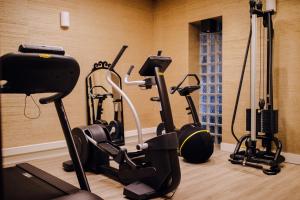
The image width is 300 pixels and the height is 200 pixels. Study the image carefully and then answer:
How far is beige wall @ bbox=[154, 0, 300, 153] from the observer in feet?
12.8

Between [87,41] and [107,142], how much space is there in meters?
2.18

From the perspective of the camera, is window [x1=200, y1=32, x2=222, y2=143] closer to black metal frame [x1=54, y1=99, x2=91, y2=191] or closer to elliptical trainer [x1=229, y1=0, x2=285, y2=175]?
elliptical trainer [x1=229, y1=0, x2=285, y2=175]

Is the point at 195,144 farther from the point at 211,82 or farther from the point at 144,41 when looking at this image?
the point at 144,41

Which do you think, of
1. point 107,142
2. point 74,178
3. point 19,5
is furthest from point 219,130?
point 19,5

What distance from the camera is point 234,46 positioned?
4.53 m

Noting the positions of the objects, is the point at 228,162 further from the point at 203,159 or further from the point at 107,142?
the point at 107,142

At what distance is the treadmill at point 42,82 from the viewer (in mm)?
1626

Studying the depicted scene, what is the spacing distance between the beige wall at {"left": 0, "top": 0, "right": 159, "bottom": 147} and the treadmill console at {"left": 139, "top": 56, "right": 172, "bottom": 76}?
88.3 inches

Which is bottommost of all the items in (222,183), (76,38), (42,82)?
(222,183)

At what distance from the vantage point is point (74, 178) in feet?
10.9

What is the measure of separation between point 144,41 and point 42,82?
422 centimetres

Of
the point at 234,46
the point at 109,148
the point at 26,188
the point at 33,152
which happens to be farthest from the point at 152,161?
the point at 234,46

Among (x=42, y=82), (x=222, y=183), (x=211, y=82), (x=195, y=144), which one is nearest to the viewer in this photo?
(x=42, y=82)

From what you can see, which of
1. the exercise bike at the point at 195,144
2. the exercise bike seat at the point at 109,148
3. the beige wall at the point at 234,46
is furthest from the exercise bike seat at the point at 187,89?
the exercise bike seat at the point at 109,148
